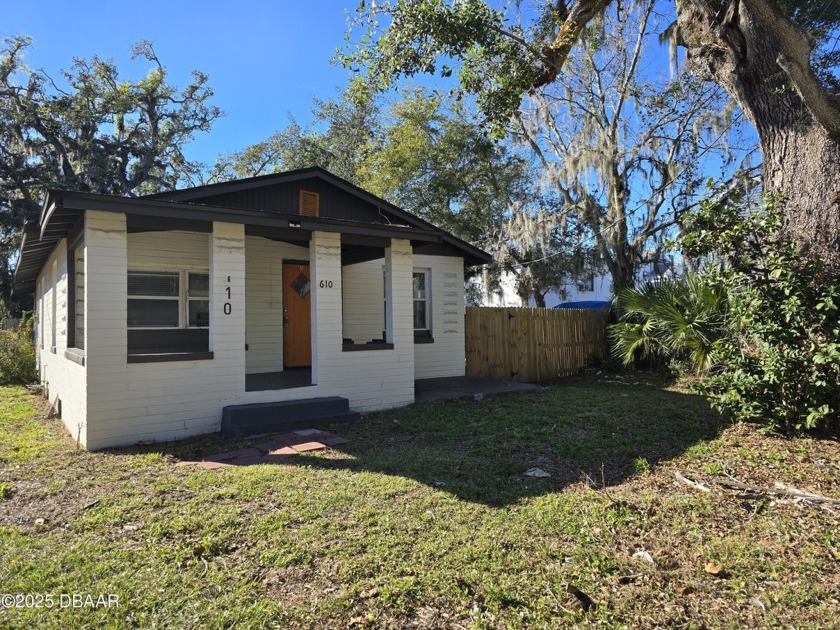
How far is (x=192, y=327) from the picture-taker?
938 cm

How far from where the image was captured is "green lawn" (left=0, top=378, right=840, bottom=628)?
271cm

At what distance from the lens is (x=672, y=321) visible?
32.6ft

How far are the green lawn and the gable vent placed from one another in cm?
495

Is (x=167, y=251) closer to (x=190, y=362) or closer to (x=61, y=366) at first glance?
(x=61, y=366)

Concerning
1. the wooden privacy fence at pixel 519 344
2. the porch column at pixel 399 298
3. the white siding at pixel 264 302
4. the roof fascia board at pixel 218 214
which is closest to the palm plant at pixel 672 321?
the wooden privacy fence at pixel 519 344

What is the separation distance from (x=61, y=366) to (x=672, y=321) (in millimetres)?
10830

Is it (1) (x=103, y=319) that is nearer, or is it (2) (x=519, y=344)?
(1) (x=103, y=319)

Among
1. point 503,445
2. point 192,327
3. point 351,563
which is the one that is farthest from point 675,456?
point 192,327

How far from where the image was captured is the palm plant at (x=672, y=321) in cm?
905

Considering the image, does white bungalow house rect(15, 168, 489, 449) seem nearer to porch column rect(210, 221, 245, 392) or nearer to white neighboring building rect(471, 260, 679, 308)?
porch column rect(210, 221, 245, 392)

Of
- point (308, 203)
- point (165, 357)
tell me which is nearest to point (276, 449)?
point (165, 357)

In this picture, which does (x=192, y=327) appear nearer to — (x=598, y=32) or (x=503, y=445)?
(x=503, y=445)

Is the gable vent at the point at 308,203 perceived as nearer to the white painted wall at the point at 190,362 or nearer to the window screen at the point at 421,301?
the white painted wall at the point at 190,362

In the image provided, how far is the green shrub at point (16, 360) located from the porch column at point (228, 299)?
10.8 m
